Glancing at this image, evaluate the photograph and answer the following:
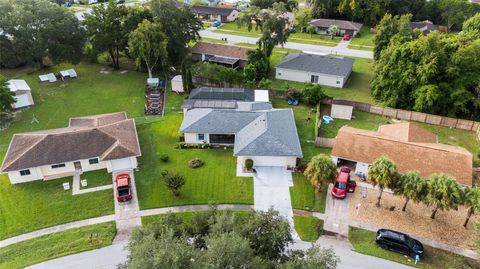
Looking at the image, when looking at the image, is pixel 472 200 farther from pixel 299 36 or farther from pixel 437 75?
pixel 299 36

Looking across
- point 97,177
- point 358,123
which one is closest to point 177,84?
point 97,177

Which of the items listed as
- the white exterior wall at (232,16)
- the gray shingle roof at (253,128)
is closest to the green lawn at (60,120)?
the gray shingle roof at (253,128)

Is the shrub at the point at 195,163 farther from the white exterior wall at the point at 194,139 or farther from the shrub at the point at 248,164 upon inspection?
the shrub at the point at 248,164

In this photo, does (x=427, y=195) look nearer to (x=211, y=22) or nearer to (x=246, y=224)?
(x=246, y=224)

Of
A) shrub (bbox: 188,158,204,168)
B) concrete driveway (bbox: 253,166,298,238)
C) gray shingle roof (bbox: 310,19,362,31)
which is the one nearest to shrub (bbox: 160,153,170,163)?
shrub (bbox: 188,158,204,168)

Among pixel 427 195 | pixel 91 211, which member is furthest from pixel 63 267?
pixel 427 195
